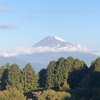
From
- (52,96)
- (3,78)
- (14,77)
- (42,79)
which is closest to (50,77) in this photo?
(42,79)

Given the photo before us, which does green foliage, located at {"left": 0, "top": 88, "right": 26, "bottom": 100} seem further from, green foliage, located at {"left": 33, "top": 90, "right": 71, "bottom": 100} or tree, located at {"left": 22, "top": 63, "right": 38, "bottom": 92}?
tree, located at {"left": 22, "top": 63, "right": 38, "bottom": 92}

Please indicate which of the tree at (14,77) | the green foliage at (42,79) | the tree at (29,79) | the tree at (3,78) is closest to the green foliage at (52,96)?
the tree at (14,77)

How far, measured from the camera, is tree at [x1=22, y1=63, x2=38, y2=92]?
55375 mm

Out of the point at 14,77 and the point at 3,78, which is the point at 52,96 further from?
the point at 3,78

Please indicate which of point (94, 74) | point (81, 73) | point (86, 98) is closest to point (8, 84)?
point (81, 73)

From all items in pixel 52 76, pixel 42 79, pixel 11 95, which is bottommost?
pixel 11 95

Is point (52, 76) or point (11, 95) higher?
point (52, 76)

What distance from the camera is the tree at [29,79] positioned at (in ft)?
182

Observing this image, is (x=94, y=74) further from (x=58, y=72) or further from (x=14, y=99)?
(x=14, y=99)

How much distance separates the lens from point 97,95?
34.2 metres

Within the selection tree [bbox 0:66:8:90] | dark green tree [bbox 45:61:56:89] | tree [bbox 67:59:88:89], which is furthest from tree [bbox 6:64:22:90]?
tree [bbox 67:59:88:89]

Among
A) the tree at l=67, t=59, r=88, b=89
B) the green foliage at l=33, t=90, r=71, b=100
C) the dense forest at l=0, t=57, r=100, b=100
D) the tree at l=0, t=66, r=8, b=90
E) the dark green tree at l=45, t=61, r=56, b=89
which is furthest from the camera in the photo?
the tree at l=0, t=66, r=8, b=90

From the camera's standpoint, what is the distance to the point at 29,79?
A: 55.9 meters

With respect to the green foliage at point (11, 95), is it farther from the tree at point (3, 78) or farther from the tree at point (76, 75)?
the tree at point (3, 78)
